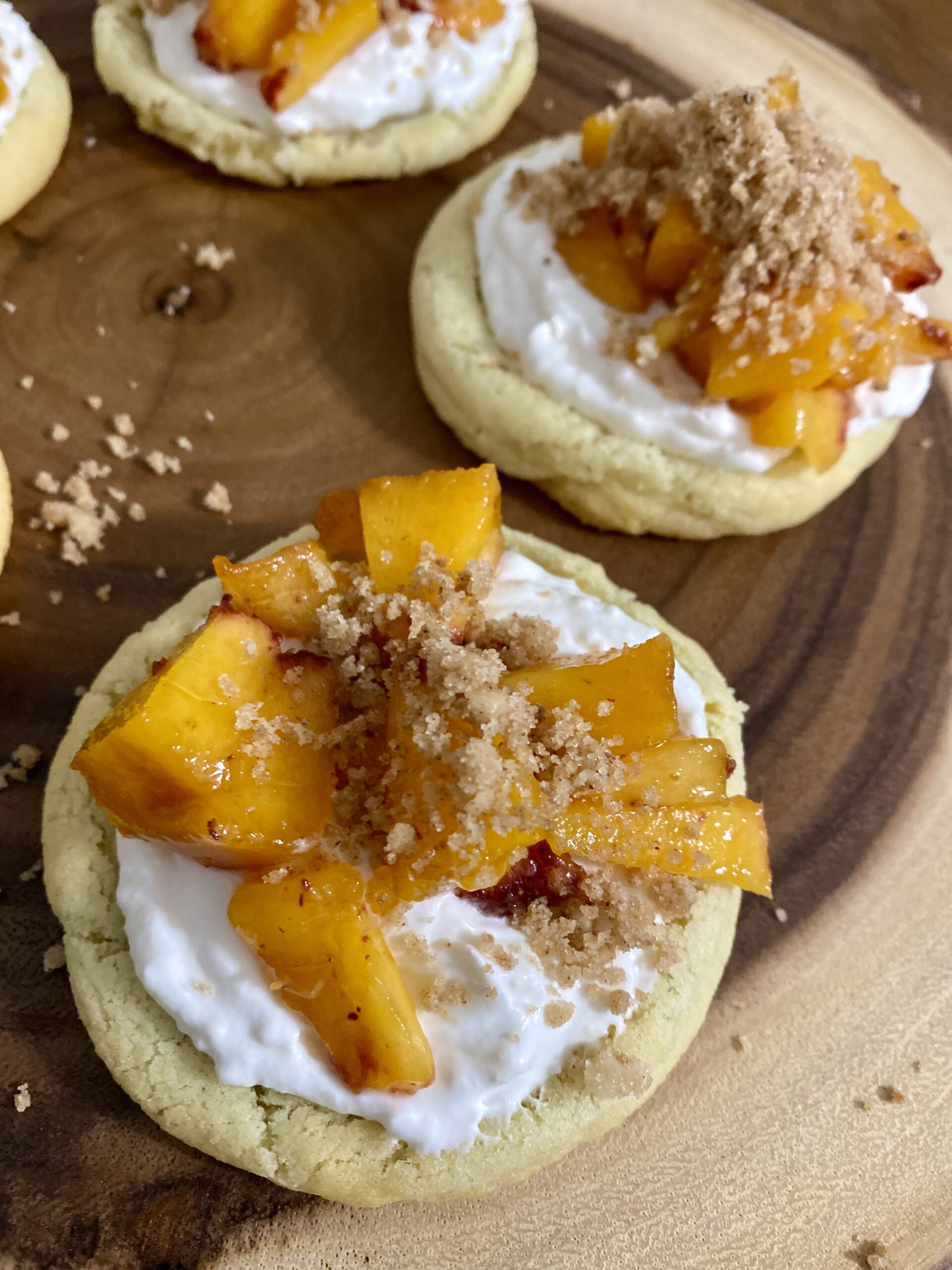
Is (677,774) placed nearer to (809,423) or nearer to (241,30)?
(809,423)

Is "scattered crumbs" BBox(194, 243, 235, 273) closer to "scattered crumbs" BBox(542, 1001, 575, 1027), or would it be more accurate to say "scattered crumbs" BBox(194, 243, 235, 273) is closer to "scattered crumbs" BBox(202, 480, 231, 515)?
"scattered crumbs" BBox(202, 480, 231, 515)

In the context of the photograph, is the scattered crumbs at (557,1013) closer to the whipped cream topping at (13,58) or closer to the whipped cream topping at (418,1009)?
the whipped cream topping at (418,1009)

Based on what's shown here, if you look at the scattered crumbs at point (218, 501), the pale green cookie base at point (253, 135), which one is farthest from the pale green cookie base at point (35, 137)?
the scattered crumbs at point (218, 501)

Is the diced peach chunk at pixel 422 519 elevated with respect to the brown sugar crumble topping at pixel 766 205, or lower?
lower

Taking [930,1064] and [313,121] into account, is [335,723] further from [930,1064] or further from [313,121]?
[313,121]

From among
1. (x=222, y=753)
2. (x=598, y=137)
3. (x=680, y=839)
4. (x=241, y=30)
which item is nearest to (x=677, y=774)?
(x=680, y=839)

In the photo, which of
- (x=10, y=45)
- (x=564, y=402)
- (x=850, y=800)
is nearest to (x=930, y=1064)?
(x=850, y=800)

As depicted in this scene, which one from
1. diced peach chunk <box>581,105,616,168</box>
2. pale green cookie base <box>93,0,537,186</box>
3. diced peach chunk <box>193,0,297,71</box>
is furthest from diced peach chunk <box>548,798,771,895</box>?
diced peach chunk <box>193,0,297,71</box>
